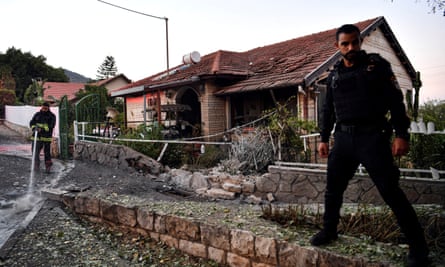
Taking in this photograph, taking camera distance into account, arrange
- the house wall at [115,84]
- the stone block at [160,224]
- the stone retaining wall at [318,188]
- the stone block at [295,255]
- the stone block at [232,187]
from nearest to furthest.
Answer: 1. the stone block at [295,255]
2. the stone block at [160,224]
3. the stone retaining wall at [318,188]
4. the stone block at [232,187]
5. the house wall at [115,84]

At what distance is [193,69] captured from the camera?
13578 mm

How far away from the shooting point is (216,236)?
307 centimetres

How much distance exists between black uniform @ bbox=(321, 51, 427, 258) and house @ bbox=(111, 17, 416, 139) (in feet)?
20.9

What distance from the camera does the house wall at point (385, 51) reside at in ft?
39.5

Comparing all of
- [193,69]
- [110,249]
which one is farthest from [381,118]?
[193,69]

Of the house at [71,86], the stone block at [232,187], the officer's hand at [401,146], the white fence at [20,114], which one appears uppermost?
the house at [71,86]

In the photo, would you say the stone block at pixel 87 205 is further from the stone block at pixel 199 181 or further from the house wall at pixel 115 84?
the house wall at pixel 115 84

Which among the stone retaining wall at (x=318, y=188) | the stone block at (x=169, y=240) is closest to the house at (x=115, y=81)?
the stone retaining wall at (x=318, y=188)

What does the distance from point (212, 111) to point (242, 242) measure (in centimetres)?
891

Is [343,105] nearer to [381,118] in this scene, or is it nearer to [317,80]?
[381,118]

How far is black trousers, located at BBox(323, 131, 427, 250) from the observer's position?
221 centimetres

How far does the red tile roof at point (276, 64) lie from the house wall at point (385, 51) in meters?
0.33

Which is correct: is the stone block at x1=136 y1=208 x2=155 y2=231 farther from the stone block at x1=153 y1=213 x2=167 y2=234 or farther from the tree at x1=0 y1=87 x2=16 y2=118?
the tree at x1=0 y1=87 x2=16 y2=118

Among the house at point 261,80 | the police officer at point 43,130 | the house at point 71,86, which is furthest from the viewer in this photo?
the house at point 71,86
